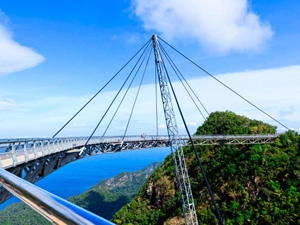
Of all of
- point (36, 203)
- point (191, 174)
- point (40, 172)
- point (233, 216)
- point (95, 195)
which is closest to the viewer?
point (36, 203)

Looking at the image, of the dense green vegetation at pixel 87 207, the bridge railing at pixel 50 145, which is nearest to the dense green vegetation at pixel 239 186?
the bridge railing at pixel 50 145

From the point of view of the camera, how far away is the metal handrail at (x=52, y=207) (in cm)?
196

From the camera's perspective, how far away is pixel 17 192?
2.89 m

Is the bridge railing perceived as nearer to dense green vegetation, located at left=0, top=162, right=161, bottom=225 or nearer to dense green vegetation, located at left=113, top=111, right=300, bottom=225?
dense green vegetation, located at left=113, top=111, right=300, bottom=225

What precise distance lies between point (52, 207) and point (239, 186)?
50.7m

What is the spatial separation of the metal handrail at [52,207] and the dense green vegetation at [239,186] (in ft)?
139

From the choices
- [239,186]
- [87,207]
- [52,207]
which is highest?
[52,207]

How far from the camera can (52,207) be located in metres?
2.22

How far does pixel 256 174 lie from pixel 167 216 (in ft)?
68.7

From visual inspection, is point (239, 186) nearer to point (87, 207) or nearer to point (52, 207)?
point (52, 207)

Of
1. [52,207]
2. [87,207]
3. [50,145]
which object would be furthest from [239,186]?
[87,207]

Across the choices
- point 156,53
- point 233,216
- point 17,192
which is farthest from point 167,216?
point 17,192

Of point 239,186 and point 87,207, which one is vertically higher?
point 239,186

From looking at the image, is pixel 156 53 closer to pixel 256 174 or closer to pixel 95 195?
pixel 256 174
